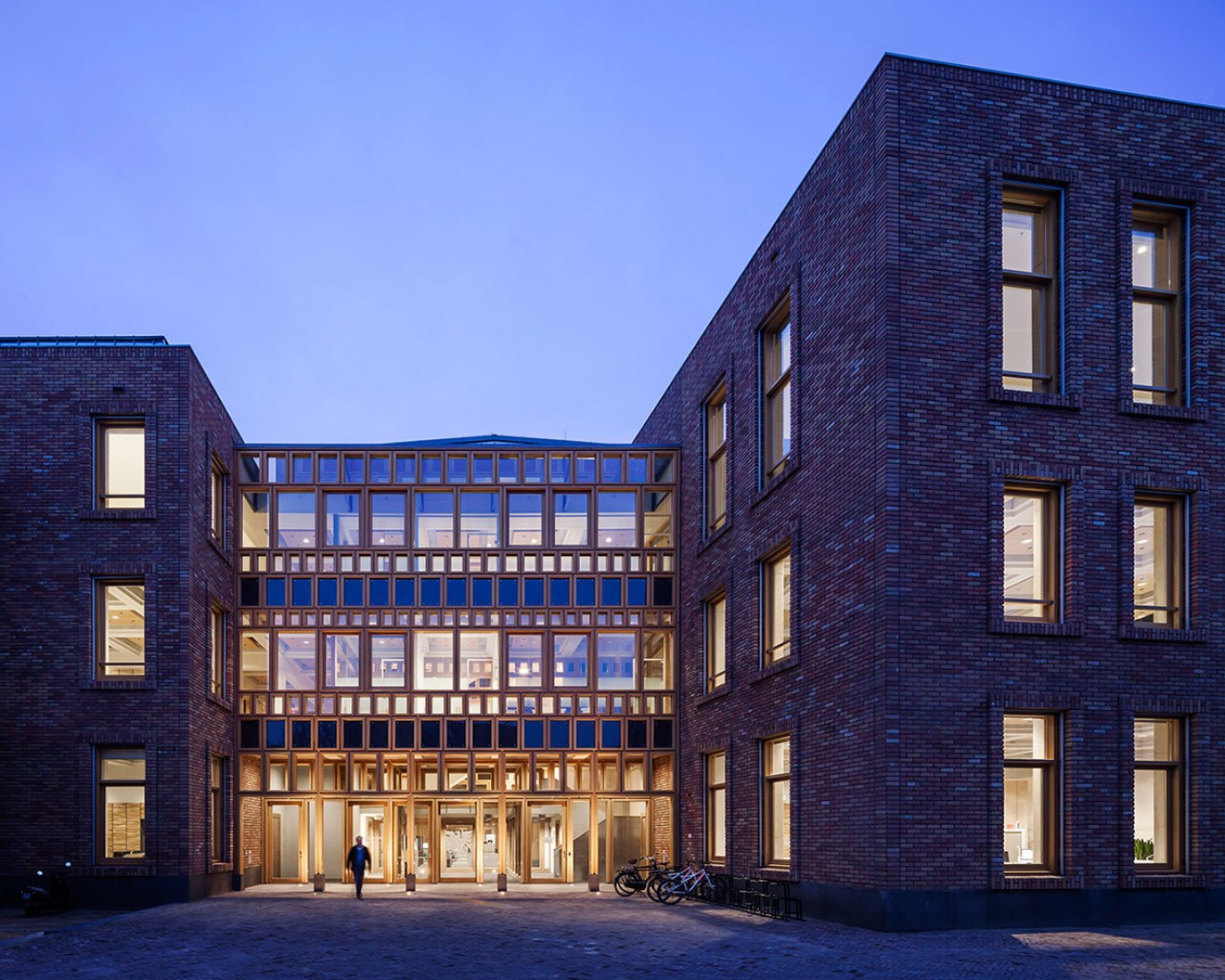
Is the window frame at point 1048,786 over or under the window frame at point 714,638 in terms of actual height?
under

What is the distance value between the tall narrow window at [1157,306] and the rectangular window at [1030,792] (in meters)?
5.51

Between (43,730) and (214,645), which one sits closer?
(43,730)

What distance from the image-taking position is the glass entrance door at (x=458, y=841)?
34.8m

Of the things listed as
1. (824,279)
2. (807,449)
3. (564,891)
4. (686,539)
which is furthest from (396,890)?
(824,279)

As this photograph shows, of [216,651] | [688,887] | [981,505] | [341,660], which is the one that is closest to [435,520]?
[341,660]

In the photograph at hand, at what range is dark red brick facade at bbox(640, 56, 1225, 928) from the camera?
19.2m

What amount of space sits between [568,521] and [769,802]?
40.1ft

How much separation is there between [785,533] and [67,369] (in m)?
16.0

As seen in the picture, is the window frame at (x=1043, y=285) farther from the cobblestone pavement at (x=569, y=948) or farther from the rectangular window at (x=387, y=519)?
the rectangular window at (x=387, y=519)

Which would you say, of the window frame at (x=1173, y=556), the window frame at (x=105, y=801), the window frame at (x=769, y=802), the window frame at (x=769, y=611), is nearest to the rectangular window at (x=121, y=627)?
the window frame at (x=105, y=801)

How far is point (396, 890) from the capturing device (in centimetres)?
3275

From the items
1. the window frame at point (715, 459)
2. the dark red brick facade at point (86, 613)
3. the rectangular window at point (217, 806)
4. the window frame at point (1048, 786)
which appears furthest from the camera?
the rectangular window at point (217, 806)

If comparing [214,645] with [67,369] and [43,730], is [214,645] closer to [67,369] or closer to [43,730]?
[43,730]

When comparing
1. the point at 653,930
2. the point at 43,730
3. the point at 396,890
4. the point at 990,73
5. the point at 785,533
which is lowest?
the point at 396,890
